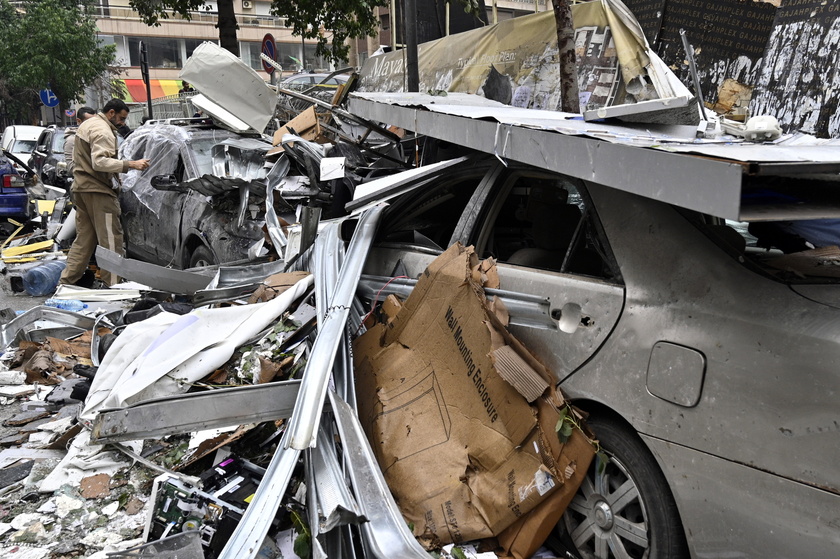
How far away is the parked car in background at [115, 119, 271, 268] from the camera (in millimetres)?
6457

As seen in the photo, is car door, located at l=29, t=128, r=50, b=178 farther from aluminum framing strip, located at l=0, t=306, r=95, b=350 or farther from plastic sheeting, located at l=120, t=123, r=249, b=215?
aluminum framing strip, located at l=0, t=306, r=95, b=350

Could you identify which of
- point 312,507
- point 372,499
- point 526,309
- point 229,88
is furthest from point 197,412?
point 229,88

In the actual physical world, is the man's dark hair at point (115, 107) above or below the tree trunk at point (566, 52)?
below

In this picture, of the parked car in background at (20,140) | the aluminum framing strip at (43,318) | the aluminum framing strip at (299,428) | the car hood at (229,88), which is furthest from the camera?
the parked car in background at (20,140)

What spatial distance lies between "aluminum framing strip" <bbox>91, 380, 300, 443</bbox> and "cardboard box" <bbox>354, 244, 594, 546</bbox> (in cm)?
42

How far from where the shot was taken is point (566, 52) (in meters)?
6.72

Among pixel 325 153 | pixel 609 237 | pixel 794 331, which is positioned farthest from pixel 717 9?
pixel 794 331

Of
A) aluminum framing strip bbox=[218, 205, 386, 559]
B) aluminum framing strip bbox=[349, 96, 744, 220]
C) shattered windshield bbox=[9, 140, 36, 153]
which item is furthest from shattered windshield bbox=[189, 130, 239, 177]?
shattered windshield bbox=[9, 140, 36, 153]

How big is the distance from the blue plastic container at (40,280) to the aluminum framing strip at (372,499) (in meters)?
6.36

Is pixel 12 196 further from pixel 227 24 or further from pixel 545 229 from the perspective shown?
pixel 545 229

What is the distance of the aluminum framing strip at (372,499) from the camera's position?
2559 millimetres

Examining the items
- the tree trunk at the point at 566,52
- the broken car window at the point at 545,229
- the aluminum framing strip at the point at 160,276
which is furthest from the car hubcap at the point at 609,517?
the tree trunk at the point at 566,52

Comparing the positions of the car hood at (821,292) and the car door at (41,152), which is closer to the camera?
the car hood at (821,292)

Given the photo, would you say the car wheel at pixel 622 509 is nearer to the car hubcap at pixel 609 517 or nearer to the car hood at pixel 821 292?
the car hubcap at pixel 609 517
